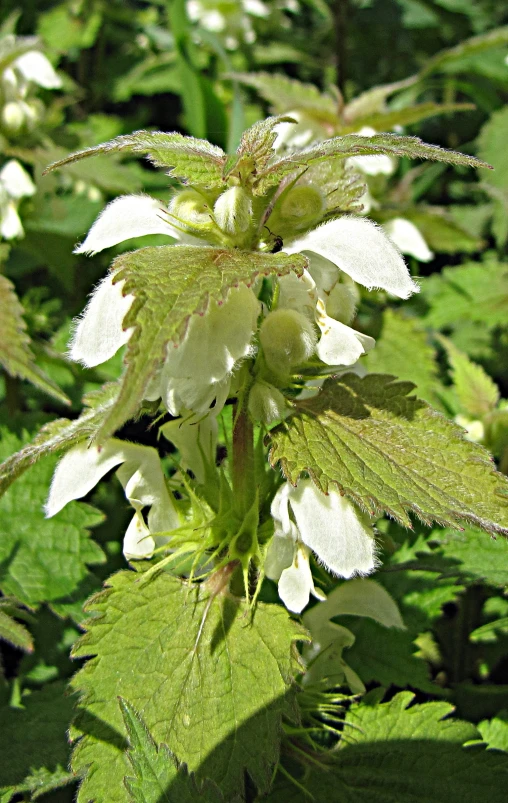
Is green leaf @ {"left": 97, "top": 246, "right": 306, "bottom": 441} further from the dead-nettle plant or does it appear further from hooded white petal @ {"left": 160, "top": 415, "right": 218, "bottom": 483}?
hooded white petal @ {"left": 160, "top": 415, "right": 218, "bottom": 483}

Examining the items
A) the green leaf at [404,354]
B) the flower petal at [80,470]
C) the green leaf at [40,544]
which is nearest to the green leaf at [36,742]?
the green leaf at [40,544]

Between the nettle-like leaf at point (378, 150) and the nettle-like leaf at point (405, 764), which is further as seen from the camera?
the nettle-like leaf at point (405, 764)

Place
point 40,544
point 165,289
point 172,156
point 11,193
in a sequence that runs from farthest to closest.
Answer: point 11,193 → point 40,544 → point 172,156 → point 165,289

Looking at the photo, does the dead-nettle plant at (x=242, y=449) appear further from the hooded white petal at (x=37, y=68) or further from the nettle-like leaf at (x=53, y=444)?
the hooded white petal at (x=37, y=68)

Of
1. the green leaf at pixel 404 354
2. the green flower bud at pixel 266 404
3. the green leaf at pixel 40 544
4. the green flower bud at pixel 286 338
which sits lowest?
the green leaf at pixel 404 354

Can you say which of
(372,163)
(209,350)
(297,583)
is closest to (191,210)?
(209,350)

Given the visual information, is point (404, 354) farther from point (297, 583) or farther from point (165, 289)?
point (165, 289)
